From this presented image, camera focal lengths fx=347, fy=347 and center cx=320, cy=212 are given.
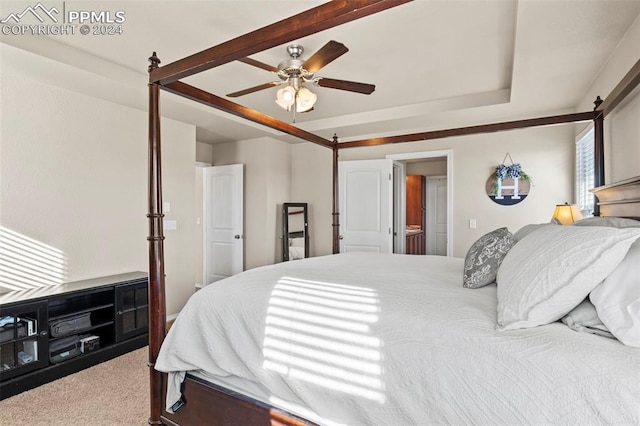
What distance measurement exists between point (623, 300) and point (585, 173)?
3047 mm

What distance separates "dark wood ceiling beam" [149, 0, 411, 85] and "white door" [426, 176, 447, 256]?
5967 mm

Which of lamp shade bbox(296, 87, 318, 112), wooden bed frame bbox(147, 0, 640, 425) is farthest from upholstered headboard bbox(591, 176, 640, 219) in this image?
lamp shade bbox(296, 87, 318, 112)

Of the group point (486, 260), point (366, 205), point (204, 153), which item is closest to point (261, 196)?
point (204, 153)

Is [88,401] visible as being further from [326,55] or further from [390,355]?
[326,55]

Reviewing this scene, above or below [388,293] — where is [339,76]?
above

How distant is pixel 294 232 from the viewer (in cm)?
521

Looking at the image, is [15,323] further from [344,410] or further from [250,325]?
[344,410]

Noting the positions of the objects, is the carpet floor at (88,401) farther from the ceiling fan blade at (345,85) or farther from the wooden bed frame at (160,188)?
the ceiling fan blade at (345,85)

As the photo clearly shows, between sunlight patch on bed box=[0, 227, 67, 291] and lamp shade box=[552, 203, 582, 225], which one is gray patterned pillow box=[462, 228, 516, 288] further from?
sunlight patch on bed box=[0, 227, 67, 291]

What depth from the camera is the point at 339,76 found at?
318 centimetres

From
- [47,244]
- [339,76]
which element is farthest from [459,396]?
[47,244]

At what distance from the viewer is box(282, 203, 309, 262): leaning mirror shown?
5.12 meters

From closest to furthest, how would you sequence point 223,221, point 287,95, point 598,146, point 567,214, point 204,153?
point 598,146 → point 287,95 → point 567,214 → point 223,221 → point 204,153

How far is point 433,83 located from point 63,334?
12.4 ft
